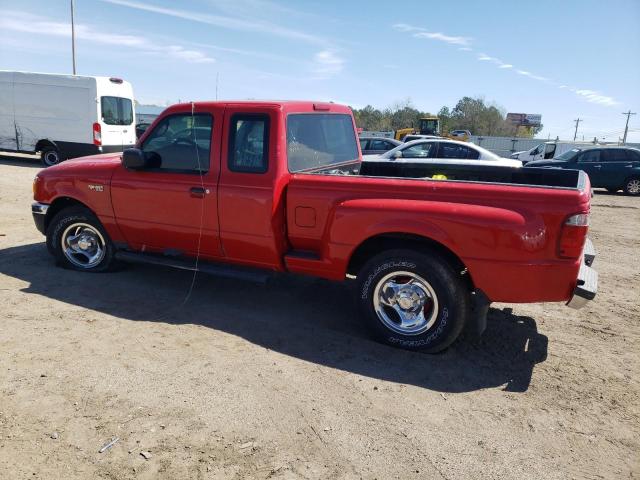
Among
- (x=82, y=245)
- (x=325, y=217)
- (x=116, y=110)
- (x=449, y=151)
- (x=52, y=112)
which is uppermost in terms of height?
(x=116, y=110)

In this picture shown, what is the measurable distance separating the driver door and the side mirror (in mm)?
88

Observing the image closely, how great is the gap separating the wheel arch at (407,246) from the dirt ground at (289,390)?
70 centimetres

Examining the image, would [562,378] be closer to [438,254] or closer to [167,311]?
[438,254]

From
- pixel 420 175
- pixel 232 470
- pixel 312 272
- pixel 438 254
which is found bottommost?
pixel 232 470

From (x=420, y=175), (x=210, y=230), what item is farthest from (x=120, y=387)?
(x=420, y=175)

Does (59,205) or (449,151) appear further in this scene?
(449,151)

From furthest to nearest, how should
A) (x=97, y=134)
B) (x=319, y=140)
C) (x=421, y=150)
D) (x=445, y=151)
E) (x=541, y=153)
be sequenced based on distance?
(x=541, y=153) < (x=97, y=134) < (x=421, y=150) < (x=445, y=151) < (x=319, y=140)

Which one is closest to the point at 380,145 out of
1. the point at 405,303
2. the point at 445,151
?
the point at 445,151

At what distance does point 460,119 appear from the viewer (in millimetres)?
72250

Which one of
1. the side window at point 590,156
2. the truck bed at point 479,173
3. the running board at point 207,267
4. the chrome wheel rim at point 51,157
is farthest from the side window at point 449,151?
the chrome wheel rim at point 51,157

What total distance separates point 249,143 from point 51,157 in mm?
14322

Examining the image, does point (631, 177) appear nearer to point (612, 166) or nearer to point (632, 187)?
point (632, 187)

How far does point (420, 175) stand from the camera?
5.60 meters

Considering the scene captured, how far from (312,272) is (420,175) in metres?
2.05
